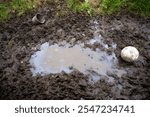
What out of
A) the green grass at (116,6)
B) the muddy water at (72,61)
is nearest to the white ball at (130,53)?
the muddy water at (72,61)

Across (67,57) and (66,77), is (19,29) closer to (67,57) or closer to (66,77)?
(67,57)

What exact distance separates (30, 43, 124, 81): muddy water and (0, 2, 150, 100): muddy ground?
0.41 ft

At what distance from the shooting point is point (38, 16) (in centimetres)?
623

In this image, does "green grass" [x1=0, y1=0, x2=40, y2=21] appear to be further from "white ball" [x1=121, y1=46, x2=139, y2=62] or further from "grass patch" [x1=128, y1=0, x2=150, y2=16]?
"white ball" [x1=121, y1=46, x2=139, y2=62]

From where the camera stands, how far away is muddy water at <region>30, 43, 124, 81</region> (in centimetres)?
519

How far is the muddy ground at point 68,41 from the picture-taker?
15.7 feet

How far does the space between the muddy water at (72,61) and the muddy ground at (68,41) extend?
0.13 metres

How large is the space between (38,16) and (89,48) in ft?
4.82

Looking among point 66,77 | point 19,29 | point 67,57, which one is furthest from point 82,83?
point 19,29

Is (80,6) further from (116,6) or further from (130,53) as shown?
(130,53)

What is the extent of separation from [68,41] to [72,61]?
1.81 feet

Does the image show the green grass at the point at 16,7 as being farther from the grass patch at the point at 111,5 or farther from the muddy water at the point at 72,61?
the grass patch at the point at 111,5

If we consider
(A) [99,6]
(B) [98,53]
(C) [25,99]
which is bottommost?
(C) [25,99]

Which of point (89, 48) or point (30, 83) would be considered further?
point (89, 48)
